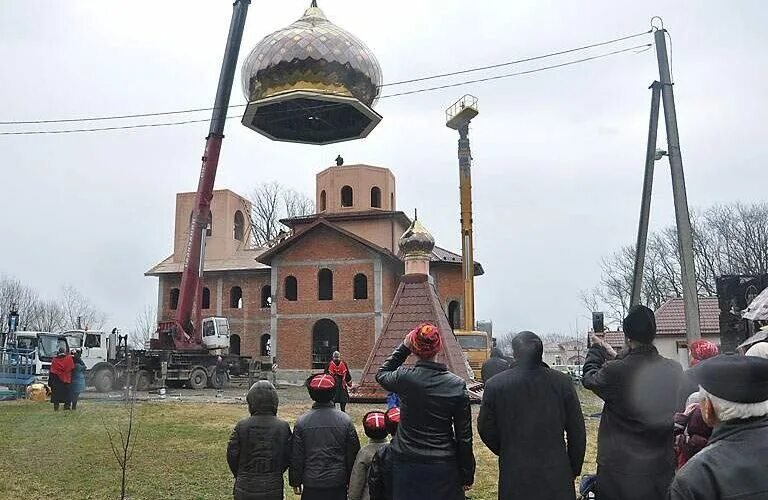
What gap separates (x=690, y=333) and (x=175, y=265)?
32.1 metres

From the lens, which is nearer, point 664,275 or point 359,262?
point 359,262

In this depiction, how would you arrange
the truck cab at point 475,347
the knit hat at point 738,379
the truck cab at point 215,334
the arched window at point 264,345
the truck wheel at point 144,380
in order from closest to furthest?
the knit hat at point 738,379 → the truck wheel at point 144,380 → the truck cab at point 215,334 → the truck cab at point 475,347 → the arched window at point 264,345

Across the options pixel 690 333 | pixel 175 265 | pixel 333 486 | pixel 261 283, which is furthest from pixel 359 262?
pixel 333 486

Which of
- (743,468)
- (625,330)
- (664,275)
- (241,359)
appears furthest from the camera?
(664,275)

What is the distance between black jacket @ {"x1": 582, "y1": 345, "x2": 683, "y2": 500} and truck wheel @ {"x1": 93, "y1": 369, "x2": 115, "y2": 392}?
21.9 meters

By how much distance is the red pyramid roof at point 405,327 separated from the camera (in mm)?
17984

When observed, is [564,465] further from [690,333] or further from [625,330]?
[690,333]

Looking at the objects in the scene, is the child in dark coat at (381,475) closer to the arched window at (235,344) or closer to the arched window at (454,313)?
the arched window at (454,313)

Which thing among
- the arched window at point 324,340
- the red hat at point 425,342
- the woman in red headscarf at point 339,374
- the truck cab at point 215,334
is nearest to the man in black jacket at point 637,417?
the red hat at point 425,342

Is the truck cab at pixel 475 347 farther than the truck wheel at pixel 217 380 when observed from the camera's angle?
Yes

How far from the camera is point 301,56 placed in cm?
738

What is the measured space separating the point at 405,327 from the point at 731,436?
16.2 meters

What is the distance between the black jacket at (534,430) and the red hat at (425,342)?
43 centimetres

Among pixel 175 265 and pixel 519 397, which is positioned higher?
pixel 175 265
